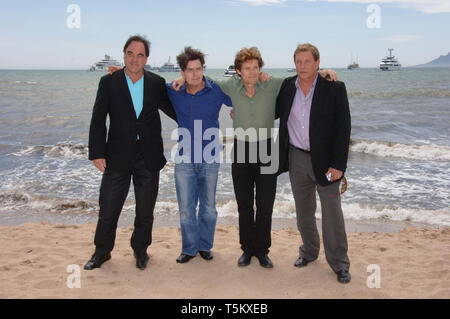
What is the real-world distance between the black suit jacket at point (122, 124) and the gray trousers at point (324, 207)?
1457 mm

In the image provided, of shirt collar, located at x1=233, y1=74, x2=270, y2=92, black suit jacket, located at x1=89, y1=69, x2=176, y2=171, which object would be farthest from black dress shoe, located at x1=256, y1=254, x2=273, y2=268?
shirt collar, located at x1=233, y1=74, x2=270, y2=92

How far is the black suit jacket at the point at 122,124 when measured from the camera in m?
3.76

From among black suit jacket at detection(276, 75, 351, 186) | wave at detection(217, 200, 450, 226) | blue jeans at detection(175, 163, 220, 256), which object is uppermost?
black suit jacket at detection(276, 75, 351, 186)

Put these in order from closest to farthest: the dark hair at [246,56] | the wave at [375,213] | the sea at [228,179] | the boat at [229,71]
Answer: the dark hair at [246,56]
the wave at [375,213]
the sea at [228,179]
the boat at [229,71]

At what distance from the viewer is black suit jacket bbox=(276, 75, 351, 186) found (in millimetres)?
3521

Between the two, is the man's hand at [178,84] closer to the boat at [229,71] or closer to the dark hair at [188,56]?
the dark hair at [188,56]

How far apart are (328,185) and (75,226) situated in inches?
161

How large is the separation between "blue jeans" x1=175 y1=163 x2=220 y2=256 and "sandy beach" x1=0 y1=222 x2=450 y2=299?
235mm

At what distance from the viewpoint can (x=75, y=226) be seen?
5.89 meters

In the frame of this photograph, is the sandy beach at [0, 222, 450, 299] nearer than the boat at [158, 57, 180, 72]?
Yes

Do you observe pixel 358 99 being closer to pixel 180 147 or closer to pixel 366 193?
pixel 366 193

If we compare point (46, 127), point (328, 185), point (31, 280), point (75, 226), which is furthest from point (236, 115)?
point (46, 127)

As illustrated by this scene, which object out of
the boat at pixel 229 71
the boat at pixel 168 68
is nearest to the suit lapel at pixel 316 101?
the boat at pixel 229 71

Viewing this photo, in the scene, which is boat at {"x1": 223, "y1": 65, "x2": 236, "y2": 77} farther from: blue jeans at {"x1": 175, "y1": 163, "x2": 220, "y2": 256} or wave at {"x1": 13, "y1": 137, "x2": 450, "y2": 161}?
blue jeans at {"x1": 175, "y1": 163, "x2": 220, "y2": 256}
